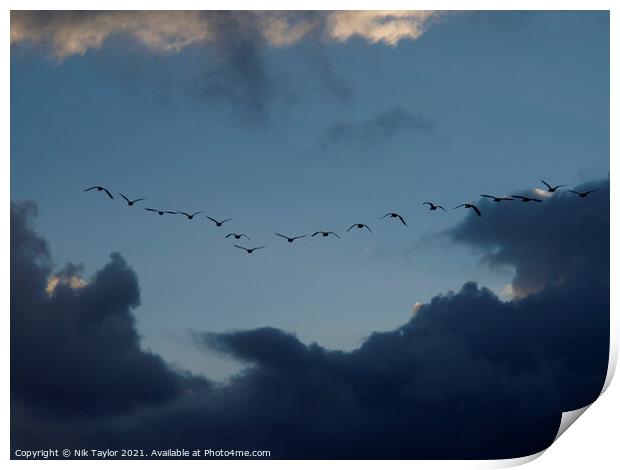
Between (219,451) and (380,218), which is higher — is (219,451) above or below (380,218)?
below

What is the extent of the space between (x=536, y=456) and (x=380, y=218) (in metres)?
2.70

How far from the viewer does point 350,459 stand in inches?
332

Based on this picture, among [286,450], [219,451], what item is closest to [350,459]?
[286,450]

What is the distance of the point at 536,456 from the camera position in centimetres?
832
